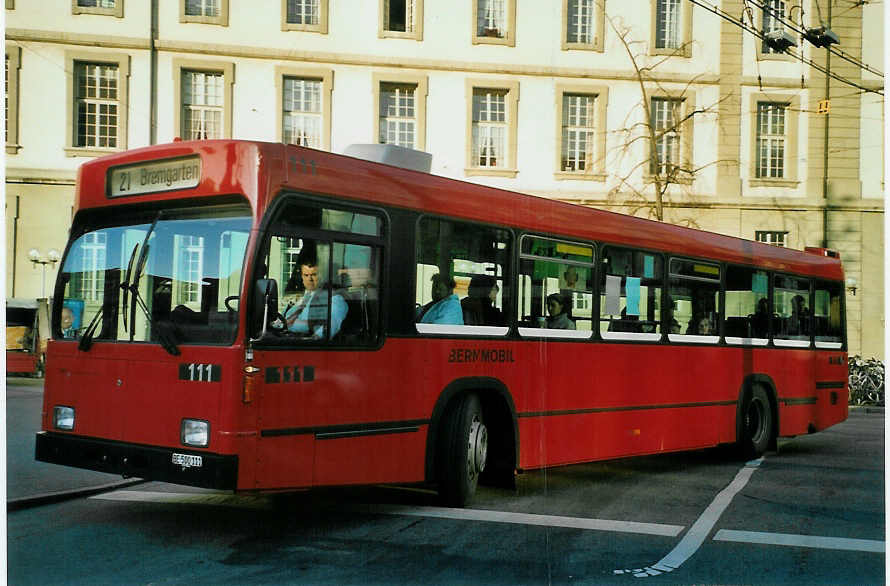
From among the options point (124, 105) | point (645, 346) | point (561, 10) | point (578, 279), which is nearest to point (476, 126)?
point (561, 10)

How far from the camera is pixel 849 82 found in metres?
9.71

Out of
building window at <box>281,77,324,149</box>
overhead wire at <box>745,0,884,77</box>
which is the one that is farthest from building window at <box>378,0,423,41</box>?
overhead wire at <box>745,0,884,77</box>

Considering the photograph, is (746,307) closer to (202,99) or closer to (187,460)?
(202,99)

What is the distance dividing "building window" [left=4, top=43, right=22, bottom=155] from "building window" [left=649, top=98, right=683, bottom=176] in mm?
6611

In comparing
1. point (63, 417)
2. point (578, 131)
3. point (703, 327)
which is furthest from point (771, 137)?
point (63, 417)

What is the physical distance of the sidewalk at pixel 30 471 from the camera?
7.78m

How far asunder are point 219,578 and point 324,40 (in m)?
5.73

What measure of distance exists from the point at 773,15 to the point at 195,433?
759 centimetres

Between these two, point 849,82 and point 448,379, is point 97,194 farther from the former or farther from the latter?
point 849,82

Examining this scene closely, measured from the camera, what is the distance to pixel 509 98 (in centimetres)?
1088

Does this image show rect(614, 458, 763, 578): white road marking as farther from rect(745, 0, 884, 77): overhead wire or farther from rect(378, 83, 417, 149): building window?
rect(378, 83, 417, 149): building window

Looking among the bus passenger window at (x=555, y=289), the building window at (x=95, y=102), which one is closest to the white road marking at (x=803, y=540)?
the bus passenger window at (x=555, y=289)

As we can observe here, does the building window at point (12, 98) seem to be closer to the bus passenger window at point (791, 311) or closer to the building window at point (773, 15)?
the building window at point (773, 15)

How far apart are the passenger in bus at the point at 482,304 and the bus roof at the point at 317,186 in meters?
0.54
